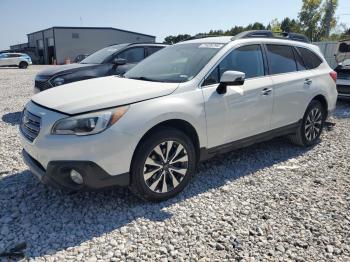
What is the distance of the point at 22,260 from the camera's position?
2678 mm

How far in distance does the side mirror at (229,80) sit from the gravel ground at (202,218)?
1177mm

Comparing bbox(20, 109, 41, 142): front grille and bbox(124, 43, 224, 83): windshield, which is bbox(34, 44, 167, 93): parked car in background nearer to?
bbox(124, 43, 224, 83): windshield

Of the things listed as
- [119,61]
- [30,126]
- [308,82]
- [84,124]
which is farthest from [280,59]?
[119,61]

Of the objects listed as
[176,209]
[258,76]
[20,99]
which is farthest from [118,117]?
[20,99]

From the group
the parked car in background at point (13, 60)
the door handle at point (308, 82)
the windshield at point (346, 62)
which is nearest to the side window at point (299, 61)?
the door handle at point (308, 82)

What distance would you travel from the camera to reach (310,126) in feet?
17.6

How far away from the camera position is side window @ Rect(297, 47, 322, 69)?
5.24 m

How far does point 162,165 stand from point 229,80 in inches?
47.1

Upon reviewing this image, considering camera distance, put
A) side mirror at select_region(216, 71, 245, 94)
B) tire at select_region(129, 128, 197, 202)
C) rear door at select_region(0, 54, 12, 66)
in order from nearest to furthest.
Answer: tire at select_region(129, 128, 197, 202)
side mirror at select_region(216, 71, 245, 94)
rear door at select_region(0, 54, 12, 66)

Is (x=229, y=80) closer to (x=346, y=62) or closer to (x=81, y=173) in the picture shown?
(x=81, y=173)

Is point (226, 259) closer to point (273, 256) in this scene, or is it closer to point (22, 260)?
point (273, 256)

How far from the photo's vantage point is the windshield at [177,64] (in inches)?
152

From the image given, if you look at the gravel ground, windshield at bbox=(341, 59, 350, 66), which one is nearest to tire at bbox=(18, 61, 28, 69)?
windshield at bbox=(341, 59, 350, 66)

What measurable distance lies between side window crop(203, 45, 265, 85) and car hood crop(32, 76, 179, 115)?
57 centimetres
